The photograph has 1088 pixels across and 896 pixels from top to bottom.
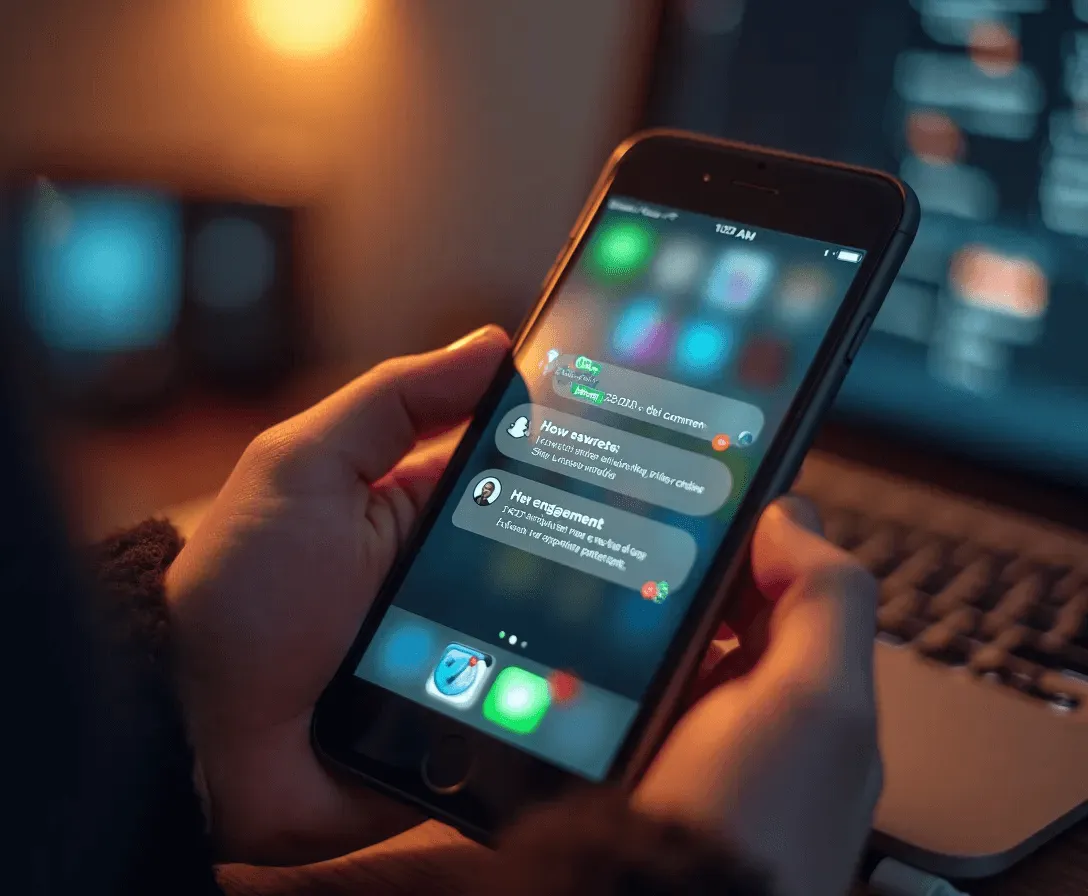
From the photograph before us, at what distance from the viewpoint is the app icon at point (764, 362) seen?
45cm

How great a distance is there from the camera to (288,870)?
402mm

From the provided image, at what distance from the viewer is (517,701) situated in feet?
1.35

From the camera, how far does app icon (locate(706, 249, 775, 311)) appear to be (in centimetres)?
48

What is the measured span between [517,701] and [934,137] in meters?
0.46

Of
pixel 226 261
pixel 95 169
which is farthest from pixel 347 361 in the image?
pixel 95 169

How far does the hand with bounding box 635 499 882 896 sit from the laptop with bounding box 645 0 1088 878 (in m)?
0.09

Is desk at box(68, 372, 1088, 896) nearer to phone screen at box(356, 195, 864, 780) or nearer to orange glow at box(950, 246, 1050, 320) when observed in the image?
phone screen at box(356, 195, 864, 780)

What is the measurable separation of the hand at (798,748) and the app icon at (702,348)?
108mm

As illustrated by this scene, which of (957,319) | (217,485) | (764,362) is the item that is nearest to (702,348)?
(764,362)

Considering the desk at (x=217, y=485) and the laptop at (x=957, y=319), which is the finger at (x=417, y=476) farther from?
the laptop at (x=957, y=319)

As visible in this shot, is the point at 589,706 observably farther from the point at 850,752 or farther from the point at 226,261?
the point at 226,261

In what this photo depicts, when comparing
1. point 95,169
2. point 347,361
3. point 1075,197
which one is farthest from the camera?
point 347,361

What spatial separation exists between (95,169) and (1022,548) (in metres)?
0.68

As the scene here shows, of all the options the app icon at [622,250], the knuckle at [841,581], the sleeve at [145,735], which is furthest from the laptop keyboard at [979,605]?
the sleeve at [145,735]
